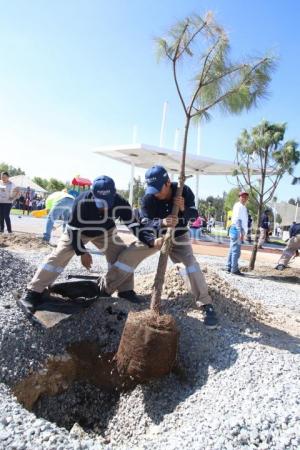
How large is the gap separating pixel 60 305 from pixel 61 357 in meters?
0.58

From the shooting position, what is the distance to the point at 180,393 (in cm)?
344

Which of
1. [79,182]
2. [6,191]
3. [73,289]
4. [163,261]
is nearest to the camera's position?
[163,261]

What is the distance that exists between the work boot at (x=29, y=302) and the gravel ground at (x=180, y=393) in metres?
0.10

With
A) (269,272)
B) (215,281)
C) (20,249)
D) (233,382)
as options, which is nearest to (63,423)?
(233,382)

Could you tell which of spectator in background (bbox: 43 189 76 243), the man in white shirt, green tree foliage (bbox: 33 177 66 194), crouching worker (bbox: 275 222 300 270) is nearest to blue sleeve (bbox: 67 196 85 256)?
spectator in background (bbox: 43 189 76 243)

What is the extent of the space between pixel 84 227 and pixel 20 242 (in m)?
5.74

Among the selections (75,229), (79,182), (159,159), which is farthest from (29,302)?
(159,159)

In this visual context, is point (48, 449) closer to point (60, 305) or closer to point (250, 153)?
point (60, 305)

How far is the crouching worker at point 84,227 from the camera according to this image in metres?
4.17

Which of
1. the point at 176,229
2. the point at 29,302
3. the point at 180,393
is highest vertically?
the point at 176,229

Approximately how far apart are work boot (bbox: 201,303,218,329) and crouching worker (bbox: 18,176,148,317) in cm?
103

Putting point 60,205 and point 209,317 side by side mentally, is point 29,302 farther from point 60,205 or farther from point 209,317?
point 60,205

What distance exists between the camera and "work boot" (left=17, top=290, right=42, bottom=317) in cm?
413

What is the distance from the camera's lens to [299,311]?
6.43 metres
